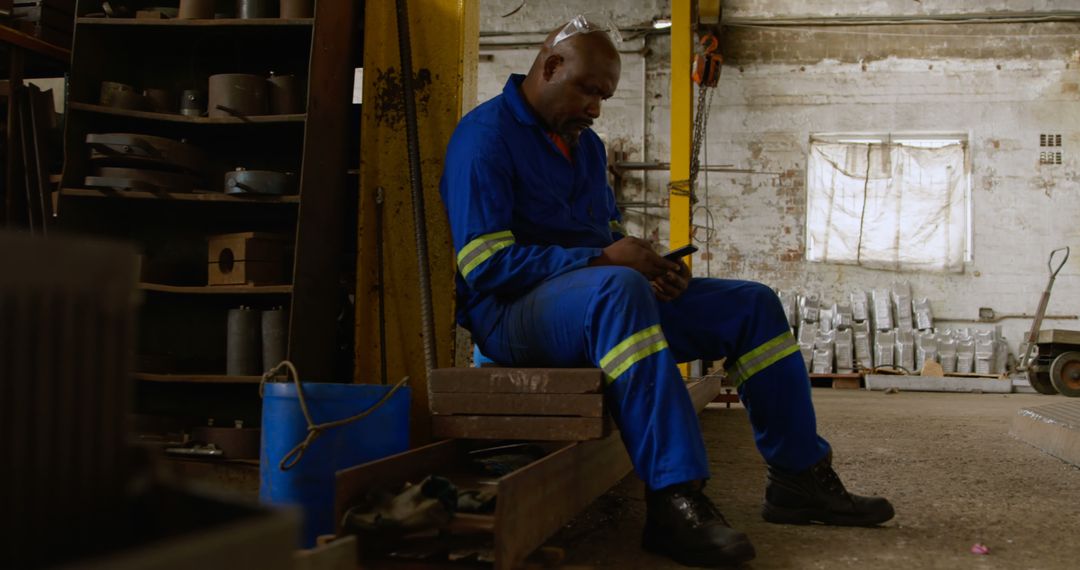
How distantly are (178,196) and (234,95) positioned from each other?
49cm

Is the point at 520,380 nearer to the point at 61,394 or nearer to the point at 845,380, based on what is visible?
the point at 61,394

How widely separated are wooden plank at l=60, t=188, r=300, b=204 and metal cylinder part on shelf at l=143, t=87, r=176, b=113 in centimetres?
47

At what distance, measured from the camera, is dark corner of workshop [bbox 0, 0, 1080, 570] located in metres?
0.67

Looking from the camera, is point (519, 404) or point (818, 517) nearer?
point (519, 404)

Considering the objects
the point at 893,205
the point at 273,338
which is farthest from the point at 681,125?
the point at 273,338

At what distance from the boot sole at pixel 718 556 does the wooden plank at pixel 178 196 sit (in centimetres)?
218

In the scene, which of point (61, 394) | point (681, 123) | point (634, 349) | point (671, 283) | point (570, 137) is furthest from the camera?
point (681, 123)

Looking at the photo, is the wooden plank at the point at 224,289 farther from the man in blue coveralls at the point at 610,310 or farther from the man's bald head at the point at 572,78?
the man's bald head at the point at 572,78

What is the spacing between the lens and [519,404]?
216 cm

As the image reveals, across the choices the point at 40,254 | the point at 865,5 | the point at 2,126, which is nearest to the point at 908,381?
the point at 865,5

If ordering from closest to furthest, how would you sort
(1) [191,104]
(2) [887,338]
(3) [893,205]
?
(1) [191,104]
(2) [887,338]
(3) [893,205]

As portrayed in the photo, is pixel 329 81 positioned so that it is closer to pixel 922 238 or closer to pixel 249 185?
pixel 249 185

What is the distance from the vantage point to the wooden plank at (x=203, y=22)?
3.47 m

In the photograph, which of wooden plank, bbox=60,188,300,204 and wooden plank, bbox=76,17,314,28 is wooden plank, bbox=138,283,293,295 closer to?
wooden plank, bbox=60,188,300,204
